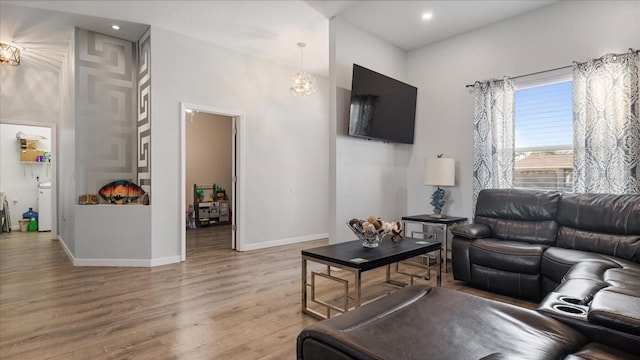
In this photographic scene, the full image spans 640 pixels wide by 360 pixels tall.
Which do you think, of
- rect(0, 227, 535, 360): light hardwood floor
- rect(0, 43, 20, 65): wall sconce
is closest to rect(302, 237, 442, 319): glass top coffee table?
rect(0, 227, 535, 360): light hardwood floor

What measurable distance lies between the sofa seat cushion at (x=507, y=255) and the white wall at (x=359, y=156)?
1516mm

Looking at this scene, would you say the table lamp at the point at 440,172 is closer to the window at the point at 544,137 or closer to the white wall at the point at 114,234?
the window at the point at 544,137

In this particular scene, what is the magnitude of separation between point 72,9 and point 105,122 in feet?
4.68

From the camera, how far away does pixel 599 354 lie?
46.3 inches

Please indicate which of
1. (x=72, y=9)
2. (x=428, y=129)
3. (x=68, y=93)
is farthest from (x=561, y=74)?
(x=68, y=93)

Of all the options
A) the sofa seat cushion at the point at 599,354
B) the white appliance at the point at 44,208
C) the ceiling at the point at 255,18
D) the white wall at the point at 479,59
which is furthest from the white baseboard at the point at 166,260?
the white appliance at the point at 44,208

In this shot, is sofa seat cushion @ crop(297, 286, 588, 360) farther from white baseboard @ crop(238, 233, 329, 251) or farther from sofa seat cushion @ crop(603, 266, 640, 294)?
white baseboard @ crop(238, 233, 329, 251)

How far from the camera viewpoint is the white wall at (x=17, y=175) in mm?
7438

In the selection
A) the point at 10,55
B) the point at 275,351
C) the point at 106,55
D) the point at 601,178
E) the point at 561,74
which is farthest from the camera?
the point at 10,55

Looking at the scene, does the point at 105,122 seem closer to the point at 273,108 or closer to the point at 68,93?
the point at 68,93

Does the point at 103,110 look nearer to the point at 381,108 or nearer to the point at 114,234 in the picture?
the point at 114,234

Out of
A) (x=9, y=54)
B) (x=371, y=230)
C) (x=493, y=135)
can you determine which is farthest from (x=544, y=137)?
(x=9, y=54)

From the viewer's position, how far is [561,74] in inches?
147

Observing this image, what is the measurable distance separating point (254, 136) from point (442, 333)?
14.8 feet
